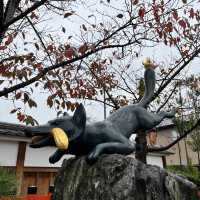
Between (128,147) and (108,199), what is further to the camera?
(128,147)

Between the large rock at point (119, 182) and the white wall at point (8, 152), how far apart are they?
6998 millimetres

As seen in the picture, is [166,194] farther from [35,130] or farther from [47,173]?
[47,173]

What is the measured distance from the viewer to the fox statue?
9.17 ft

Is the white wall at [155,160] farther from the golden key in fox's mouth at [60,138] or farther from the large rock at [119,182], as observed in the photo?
the golden key in fox's mouth at [60,138]

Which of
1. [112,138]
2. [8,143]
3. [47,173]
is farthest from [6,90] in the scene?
[47,173]

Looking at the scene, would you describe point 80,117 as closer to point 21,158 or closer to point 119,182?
point 119,182

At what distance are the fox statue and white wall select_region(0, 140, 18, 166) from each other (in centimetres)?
691

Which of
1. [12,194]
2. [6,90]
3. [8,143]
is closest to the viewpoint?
[6,90]

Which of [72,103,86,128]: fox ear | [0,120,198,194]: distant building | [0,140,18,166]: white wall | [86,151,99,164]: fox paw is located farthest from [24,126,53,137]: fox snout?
[0,140,18,166]: white wall

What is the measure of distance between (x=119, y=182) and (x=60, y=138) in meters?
0.64

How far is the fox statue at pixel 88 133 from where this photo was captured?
279 centimetres

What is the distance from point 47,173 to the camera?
35.7 feet

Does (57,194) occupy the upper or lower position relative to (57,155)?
lower

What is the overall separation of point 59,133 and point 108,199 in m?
0.71
